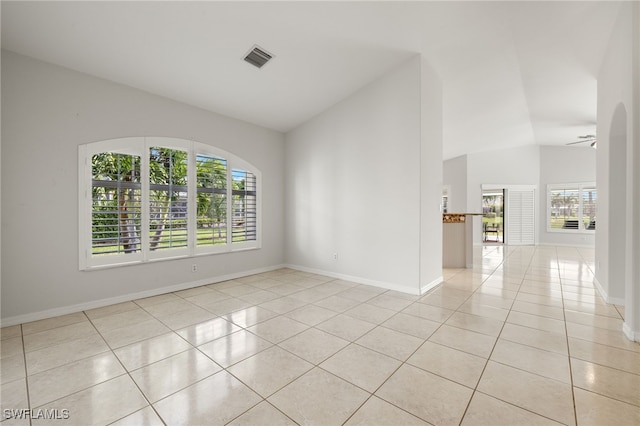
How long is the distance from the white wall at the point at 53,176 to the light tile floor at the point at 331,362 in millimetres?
300

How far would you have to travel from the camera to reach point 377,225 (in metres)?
4.35

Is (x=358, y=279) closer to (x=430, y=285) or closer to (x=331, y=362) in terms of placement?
(x=430, y=285)

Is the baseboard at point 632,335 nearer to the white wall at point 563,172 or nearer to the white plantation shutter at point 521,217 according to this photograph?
the white plantation shutter at point 521,217

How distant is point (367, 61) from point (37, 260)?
4836 mm

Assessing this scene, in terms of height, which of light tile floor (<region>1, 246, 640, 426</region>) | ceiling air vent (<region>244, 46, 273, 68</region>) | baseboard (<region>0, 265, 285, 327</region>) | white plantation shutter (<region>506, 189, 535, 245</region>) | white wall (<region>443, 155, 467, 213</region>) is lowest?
light tile floor (<region>1, 246, 640, 426</region>)

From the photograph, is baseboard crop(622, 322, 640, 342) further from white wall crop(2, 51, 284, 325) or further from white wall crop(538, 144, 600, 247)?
white wall crop(538, 144, 600, 247)

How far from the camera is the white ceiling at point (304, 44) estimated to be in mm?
2787

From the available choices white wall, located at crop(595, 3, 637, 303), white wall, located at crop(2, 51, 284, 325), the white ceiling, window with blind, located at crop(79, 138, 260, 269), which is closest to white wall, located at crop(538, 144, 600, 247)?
the white ceiling

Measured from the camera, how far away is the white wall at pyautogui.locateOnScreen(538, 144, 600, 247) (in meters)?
8.84

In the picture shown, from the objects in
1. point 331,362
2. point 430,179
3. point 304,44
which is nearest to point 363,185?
point 430,179

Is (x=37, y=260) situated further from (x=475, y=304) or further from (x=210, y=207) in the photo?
(x=475, y=304)

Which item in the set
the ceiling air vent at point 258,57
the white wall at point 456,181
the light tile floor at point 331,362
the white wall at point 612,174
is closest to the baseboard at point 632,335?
the light tile floor at point 331,362

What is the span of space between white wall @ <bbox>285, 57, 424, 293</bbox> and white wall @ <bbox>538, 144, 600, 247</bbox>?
27.8ft

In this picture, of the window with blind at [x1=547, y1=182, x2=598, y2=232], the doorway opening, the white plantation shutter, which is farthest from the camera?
the doorway opening
